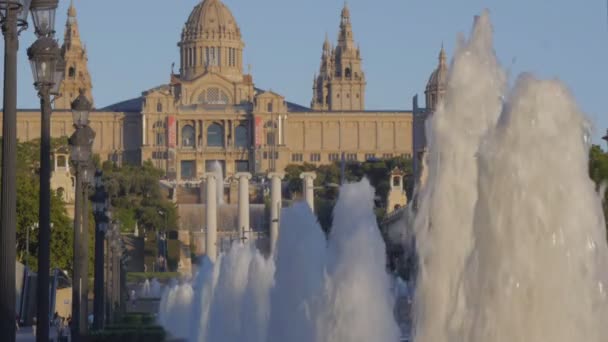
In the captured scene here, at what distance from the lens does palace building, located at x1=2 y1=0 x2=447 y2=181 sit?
173250mm

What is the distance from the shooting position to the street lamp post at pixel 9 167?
13656 mm

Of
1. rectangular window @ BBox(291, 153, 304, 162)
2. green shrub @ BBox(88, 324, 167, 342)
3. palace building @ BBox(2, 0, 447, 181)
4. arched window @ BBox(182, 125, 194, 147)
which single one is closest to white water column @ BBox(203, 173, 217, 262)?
palace building @ BBox(2, 0, 447, 181)

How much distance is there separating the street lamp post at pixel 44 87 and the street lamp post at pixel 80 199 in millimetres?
3956

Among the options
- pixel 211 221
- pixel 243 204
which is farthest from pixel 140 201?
pixel 211 221

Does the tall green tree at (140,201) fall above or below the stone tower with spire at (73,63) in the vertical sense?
below

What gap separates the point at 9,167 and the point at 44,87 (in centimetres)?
279

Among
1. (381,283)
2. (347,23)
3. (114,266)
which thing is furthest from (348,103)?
(381,283)

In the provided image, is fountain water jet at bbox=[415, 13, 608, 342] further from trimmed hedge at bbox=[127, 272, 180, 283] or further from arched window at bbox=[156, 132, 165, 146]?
arched window at bbox=[156, 132, 165, 146]

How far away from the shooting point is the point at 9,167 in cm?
1387

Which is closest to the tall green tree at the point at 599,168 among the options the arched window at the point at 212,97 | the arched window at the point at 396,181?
the arched window at the point at 396,181

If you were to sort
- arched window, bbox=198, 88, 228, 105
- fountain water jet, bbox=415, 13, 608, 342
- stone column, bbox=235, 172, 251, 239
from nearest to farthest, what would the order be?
1. fountain water jet, bbox=415, 13, 608, 342
2. stone column, bbox=235, 172, 251, 239
3. arched window, bbox=198, 88, 228, 105

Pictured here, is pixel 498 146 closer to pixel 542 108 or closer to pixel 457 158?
pixel 542 108

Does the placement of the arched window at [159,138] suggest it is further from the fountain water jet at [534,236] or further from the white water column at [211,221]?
the fountain water jet at [534,236]

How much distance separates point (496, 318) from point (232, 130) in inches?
6348
